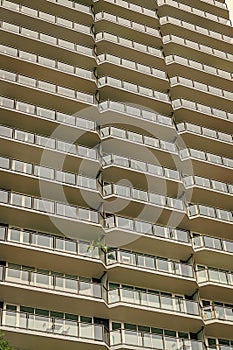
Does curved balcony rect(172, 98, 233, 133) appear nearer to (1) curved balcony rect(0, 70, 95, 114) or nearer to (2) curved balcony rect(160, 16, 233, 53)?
(1) curved balcony rect(0, 70, 95, 114)

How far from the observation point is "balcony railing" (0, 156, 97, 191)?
112 ft

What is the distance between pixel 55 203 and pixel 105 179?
14.8 feet

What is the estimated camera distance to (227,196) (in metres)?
39.2

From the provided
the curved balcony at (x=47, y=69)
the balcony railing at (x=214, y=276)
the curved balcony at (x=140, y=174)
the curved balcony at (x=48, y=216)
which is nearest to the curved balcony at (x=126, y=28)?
the curved balcony at (x=47, y=69)

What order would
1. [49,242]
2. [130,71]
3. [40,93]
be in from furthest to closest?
[130,71]
[40,93]
[49,242]

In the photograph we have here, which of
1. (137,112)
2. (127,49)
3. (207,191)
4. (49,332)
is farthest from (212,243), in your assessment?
(127,49)

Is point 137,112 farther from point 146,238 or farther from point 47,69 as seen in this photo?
point 146,238

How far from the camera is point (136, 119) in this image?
132ft

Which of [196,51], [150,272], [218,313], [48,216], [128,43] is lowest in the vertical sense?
[218,313]

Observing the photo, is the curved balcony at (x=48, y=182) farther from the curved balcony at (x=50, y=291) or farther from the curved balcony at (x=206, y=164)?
the curved balcony at (x=206, y=164)

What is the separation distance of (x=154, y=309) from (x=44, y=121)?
12448mm

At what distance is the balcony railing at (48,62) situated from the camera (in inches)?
1554

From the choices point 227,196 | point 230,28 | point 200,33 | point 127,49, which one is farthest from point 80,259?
point 230,28

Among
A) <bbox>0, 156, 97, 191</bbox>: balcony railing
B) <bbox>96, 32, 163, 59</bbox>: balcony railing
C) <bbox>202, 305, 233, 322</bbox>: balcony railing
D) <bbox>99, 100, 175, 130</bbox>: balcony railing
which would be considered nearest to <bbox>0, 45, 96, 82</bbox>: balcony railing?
<bbox>99, 100, 175, 130</bbox>: balcony railing
